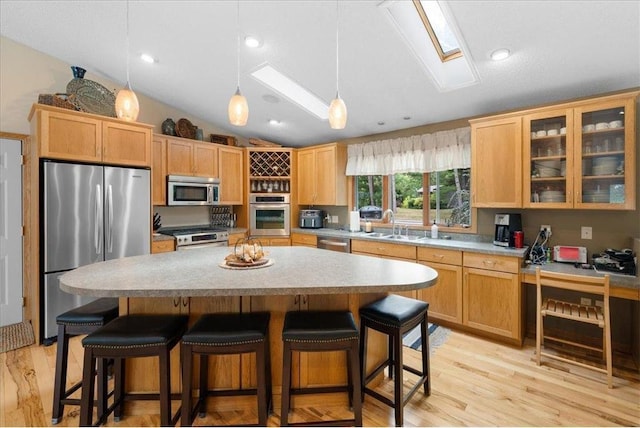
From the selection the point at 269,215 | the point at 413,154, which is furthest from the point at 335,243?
the point at 413,154

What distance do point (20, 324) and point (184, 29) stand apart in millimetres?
3591

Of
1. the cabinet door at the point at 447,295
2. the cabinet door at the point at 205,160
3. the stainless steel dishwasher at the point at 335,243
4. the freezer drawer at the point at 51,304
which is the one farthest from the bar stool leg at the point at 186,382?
the cabinet door at the point at 205,160

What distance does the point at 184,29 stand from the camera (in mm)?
2701

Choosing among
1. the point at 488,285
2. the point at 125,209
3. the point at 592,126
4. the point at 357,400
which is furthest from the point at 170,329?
the point at 592,126

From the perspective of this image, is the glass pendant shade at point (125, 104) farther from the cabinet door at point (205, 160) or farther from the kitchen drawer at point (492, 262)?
the kitchen drawer at point (492, 262)

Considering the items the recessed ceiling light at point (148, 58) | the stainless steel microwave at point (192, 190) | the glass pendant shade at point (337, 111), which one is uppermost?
the recessed ceiling light at point (148, 58)

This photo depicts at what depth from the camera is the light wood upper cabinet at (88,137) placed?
2.91m

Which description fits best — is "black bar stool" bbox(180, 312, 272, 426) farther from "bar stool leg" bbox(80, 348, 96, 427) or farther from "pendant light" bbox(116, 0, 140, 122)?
"pendant light" bbox(116, 0, 140, 122)

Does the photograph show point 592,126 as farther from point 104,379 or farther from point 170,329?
point 104,379

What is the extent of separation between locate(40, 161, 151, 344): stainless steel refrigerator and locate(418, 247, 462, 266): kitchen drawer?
3.26 metres

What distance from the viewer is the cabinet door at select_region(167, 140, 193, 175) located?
4121mm

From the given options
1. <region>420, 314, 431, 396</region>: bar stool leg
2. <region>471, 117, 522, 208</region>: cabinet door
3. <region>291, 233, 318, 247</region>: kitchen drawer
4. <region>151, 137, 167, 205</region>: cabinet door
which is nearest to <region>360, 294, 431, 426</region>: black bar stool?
<region>420, 314, 431, 396</region>: bar stool leg

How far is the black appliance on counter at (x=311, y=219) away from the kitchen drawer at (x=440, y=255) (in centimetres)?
194

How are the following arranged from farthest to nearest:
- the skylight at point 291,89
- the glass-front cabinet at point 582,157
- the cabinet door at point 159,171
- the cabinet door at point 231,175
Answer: the cabinet door at point 231,175
the cabinet door at point 159,171
the skylight at point 291,89
the glass-front cabinet at point 582,157
